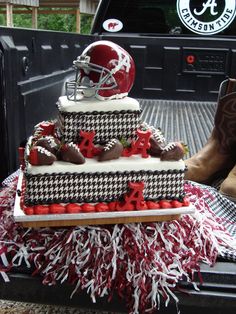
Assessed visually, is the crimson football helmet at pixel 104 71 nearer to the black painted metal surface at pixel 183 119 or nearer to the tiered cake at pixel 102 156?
the tiered cake at pixel 102 156

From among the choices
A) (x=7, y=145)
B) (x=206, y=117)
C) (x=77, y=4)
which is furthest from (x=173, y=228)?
(x=77, y=4)

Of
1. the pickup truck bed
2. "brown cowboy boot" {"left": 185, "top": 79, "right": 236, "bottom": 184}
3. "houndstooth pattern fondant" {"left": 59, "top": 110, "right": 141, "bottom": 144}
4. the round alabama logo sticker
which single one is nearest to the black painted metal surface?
the pickup truck bed

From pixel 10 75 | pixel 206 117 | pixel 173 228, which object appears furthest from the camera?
pixel 206 117

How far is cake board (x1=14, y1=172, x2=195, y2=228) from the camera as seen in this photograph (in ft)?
3.86

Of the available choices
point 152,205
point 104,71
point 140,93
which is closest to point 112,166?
point 152,205

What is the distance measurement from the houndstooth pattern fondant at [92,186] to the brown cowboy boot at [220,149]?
0.72 m

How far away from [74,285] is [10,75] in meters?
0.73

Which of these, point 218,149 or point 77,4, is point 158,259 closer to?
point 218,149

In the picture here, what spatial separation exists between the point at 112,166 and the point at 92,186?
0.23ft

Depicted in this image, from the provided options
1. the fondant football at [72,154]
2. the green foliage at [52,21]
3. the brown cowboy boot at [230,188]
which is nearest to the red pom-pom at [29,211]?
the fondant football at [72,154]

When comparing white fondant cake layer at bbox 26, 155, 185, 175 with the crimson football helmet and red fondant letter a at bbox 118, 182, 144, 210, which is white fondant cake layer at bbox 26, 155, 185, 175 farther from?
the crimson football helmet

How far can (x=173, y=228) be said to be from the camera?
1.27 meters

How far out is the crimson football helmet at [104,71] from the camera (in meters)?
1.26

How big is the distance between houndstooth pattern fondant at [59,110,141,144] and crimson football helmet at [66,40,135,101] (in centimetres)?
5
